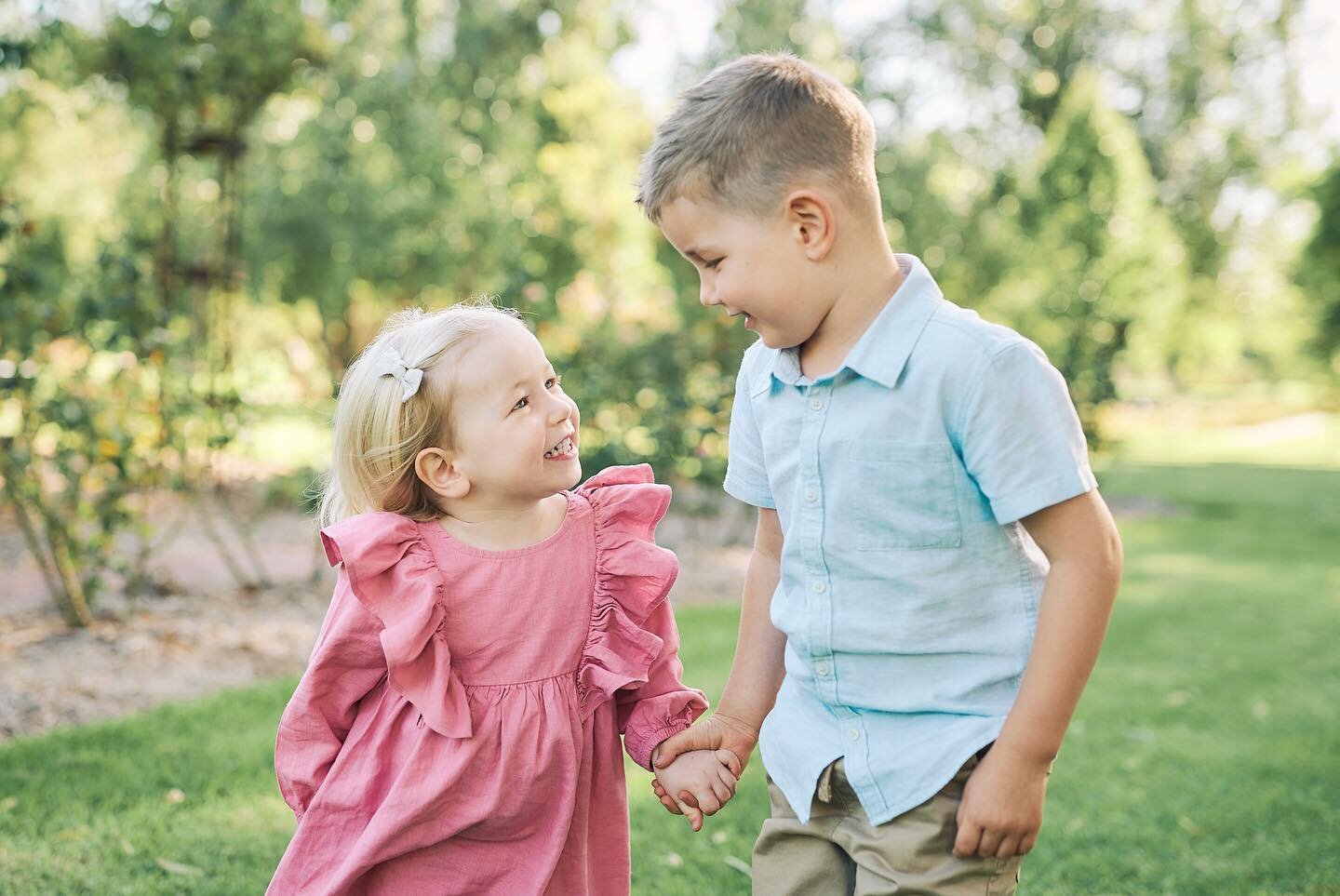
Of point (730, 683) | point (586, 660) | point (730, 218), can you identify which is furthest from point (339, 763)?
point (730, 218)

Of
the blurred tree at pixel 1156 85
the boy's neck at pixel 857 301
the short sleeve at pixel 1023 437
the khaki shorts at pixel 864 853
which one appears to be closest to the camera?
the short sleeve at pixel 1023 437

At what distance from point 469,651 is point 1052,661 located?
93 cm

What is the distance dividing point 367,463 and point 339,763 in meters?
0.50

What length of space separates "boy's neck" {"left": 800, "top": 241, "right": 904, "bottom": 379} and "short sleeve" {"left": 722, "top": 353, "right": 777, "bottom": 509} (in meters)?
0.25

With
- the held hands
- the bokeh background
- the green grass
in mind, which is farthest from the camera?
the bokeh background

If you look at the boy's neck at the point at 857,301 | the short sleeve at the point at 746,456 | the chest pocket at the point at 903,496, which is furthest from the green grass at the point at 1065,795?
the boy's neck at the point at 857,301

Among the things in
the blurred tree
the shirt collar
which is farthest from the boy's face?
the blurred tree

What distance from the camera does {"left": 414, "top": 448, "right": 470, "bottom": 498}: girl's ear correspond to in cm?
196

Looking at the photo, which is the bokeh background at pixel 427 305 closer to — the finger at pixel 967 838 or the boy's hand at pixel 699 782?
the boy's hand at pixel 699 782

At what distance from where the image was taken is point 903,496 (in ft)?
5.73

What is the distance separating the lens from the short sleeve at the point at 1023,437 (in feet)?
5.27

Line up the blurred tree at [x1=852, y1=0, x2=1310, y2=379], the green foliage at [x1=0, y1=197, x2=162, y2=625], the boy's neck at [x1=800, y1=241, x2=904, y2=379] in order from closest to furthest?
the boy's neck at [x1=800, y1=241, x2=904, y2=379]
the green foliage at [x1=0, y1=197, x2=162, y2=625]
the blurred tree at [x1=852, y1=0, x2=1310, y2=379]

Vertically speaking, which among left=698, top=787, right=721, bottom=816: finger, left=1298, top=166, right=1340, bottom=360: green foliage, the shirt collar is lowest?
left=1298, top=166, right=1340, bottom=360: green foliage

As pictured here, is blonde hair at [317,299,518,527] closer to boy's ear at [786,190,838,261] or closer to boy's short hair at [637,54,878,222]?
boy's short hair at [637,54,878,222]
